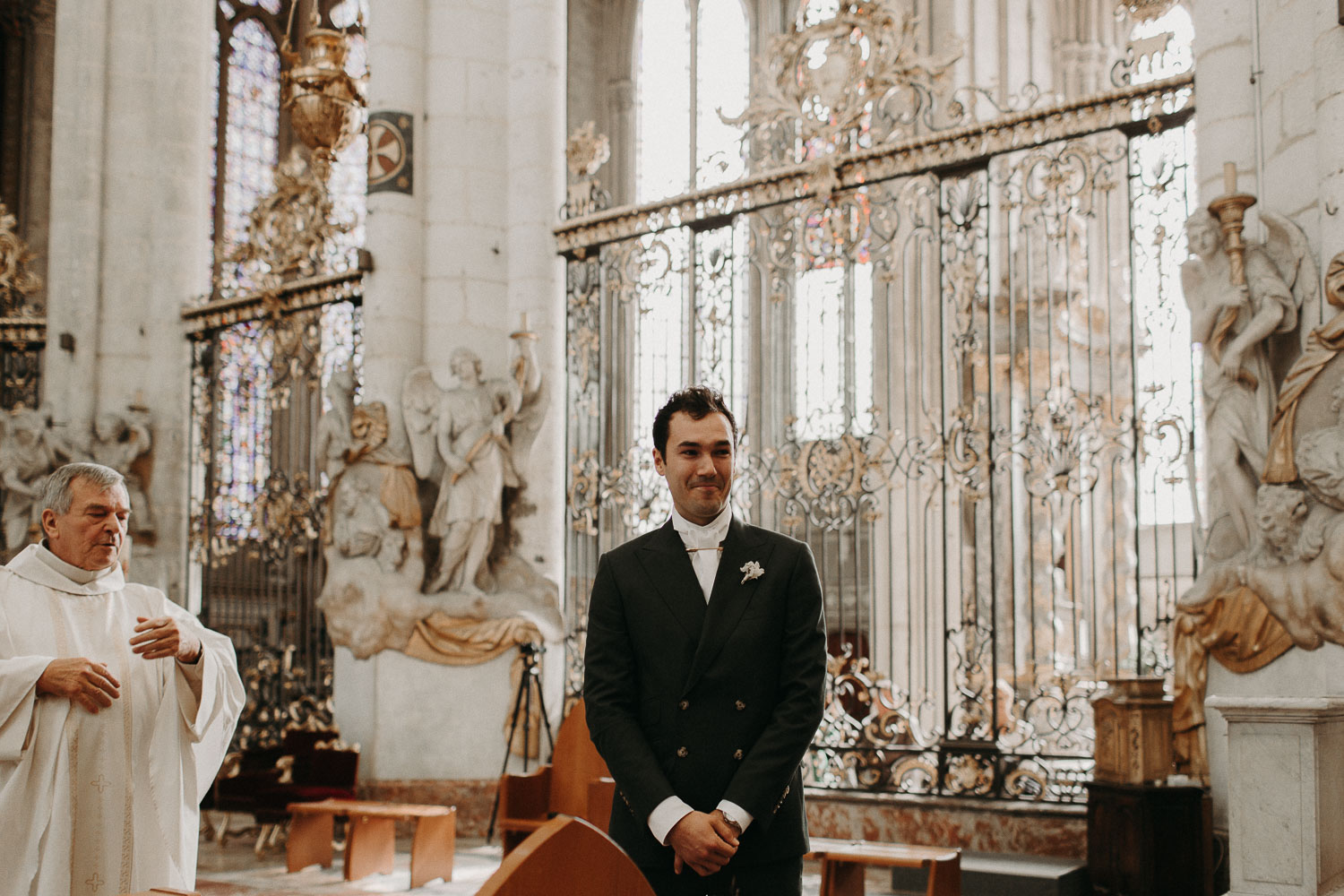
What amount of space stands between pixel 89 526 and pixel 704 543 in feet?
5.90

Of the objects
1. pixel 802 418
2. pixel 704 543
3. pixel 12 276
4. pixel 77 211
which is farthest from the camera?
pixel 12 276

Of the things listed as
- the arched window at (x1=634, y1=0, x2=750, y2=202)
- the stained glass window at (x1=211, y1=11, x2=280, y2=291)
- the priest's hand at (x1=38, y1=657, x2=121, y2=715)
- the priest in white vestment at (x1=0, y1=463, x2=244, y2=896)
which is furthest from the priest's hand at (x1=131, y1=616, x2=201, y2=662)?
the stained glass window at (x1=211, y1=11, x2=280, y2=291)

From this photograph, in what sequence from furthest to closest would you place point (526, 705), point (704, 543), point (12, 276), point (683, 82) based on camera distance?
point (683, 82) → point (12, 276) → point (526, 705) → point (704, 543)

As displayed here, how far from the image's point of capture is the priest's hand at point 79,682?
3.68m

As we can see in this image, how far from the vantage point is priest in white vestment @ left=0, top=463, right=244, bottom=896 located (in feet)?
12.2

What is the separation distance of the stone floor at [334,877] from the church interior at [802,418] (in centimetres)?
6

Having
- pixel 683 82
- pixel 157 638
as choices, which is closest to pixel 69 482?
pixel 157 638

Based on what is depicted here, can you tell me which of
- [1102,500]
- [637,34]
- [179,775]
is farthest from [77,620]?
[637,34]

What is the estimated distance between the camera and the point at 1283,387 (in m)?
6.15

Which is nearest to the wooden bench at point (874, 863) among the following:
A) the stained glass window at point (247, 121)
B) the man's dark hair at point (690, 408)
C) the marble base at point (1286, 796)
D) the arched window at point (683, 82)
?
the marble base at point (1286, 796)

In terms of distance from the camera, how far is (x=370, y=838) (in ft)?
25.4

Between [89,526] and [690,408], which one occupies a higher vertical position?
[690,408]

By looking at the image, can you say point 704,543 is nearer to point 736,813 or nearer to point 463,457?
point 736,813

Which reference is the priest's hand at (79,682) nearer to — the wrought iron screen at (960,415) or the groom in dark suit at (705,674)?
the groom in dark suit at (705,674)
